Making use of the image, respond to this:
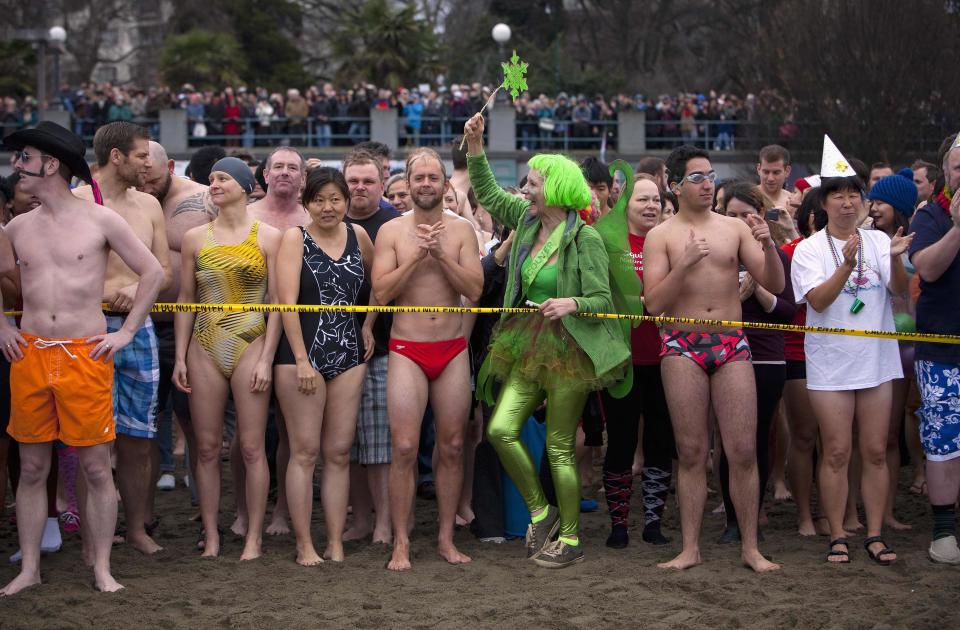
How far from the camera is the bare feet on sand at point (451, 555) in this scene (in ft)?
22.2

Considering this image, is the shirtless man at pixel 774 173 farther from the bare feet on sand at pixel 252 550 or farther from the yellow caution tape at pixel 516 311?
the bare feet on sand at pixel 252 550

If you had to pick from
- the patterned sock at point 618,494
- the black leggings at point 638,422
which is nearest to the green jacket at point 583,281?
the black leggings at point 638,422

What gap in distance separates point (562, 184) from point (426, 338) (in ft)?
3.74

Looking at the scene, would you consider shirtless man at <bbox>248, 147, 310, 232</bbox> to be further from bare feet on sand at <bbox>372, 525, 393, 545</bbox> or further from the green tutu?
bare feet on sand at <bbox>372, 525, 393, 545</bbox>

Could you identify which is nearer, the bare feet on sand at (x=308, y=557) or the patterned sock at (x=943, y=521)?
the patterned sock at (x=943, y=521)

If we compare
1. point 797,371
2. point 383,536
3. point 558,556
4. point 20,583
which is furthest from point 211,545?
point 797,371

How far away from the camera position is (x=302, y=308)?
6668 mm

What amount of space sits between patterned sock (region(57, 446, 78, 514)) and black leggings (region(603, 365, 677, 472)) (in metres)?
3.21

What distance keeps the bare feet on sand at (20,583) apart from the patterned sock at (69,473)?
1.08m

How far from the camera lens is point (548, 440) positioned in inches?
265

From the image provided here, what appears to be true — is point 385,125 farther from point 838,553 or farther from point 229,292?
point 838,553

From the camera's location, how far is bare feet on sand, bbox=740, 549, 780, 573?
6.43m

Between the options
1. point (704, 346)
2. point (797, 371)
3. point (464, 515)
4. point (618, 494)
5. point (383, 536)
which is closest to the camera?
point (704, 346)

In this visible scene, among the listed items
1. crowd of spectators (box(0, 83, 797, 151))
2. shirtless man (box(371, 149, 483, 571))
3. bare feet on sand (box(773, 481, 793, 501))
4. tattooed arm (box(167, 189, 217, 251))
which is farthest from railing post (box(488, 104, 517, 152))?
shirtless man (box(371, 149, 483, 571))
